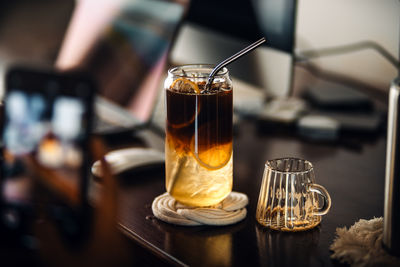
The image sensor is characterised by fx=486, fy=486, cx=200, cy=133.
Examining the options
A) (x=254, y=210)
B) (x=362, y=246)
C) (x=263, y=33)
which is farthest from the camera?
(x=263, y=33)

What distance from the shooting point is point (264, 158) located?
1.04m

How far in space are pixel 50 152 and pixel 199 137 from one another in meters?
0.22

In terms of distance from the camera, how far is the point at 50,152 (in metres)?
0.70

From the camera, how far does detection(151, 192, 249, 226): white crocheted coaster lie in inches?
28.7

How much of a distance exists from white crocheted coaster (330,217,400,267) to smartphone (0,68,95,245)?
1.14ft

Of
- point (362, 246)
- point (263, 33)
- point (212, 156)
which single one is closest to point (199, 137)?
point (212, 156)

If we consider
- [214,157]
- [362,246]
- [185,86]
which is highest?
[185,86]

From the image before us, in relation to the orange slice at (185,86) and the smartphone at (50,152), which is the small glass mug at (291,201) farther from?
the smartphone at (50,152)

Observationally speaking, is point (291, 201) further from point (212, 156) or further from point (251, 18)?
point (251, 18)

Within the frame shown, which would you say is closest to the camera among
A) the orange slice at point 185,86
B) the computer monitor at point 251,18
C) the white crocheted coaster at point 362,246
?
the white crocheted coaster at point 362,246

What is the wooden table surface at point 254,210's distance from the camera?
66 cm

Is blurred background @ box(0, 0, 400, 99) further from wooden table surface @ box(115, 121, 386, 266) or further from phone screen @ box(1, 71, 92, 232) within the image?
phone screen @ box(1, 71, 92, 232)

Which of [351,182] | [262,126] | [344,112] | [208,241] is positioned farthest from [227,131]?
[344,112]

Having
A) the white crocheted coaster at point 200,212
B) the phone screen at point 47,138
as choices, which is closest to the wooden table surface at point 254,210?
the white crocheted coaster at point 200,212
